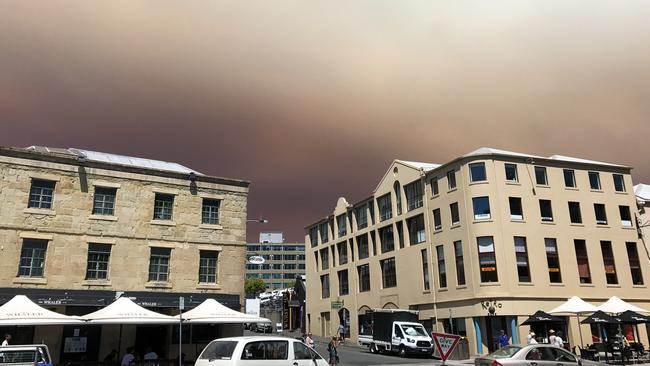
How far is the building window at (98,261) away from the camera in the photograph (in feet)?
81.6

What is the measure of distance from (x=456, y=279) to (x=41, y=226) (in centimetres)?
2912

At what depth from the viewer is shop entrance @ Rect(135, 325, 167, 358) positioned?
82.7ft

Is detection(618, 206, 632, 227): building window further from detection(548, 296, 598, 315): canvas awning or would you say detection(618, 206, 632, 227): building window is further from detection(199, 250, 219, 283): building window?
detection(199, 250, 219, 283): building window

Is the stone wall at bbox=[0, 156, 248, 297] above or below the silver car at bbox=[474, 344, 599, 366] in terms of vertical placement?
above

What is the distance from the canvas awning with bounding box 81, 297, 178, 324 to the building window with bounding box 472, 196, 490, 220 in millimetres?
25550

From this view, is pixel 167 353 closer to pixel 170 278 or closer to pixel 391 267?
pixel 170 278

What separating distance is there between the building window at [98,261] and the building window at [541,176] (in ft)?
107

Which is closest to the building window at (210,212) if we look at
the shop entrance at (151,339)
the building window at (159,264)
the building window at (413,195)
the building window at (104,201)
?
the building window at (159,264)

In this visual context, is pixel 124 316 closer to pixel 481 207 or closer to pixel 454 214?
pixel 481 207

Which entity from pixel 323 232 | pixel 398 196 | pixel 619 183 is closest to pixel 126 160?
pixel 398 196

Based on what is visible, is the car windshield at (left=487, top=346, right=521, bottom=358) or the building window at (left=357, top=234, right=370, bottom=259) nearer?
the car windshield at (left=487, top=346, right=521, bottom=358)

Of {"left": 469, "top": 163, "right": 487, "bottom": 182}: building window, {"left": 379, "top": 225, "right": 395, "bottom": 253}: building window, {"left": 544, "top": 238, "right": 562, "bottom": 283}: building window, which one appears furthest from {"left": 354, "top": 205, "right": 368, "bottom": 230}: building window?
{"left": 544, "top": 238, "right": 562, "bottom": 283}: building window

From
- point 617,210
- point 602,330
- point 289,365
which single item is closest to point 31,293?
point 289,365

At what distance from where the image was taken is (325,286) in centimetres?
6381
